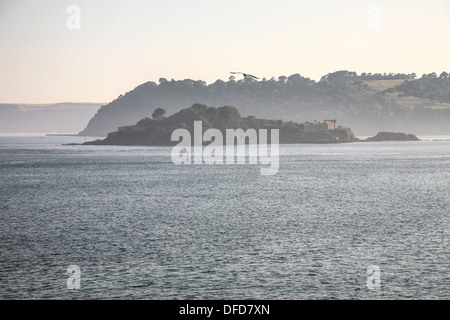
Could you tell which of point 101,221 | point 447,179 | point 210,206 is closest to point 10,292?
point 101,221

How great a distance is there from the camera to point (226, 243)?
149 feet

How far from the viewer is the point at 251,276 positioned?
35250 millimetres

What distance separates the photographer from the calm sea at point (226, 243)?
109 ft

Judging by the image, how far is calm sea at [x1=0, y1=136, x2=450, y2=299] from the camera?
1303 inches

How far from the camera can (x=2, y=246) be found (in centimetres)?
4450

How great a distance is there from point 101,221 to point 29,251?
52.7 ft

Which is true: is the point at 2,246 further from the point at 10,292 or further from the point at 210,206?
the point at 210,206

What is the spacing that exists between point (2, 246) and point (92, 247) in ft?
23.9

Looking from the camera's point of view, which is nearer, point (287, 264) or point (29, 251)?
point (287, 264)

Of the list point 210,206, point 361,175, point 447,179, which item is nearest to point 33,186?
point 210,206

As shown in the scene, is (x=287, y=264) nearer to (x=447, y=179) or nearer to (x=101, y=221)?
(x=101, y=221)

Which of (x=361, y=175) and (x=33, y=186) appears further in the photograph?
(x=361, y=175)

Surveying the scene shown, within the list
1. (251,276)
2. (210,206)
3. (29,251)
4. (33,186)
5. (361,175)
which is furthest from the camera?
(361,175)
